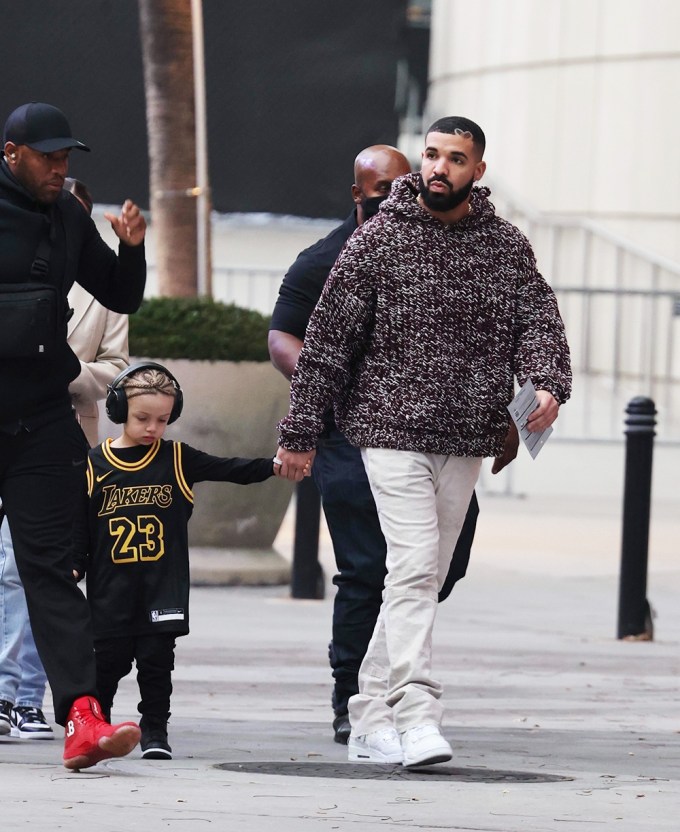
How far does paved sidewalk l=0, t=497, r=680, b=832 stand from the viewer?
4500mm

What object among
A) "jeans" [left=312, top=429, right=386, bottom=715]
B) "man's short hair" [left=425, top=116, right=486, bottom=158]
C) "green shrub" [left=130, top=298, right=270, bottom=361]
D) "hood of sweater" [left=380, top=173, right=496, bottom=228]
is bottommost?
"jeans" [left=312, top=429, right=386, bottom=715]

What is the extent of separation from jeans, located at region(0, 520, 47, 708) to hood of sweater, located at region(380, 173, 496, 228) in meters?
1.60

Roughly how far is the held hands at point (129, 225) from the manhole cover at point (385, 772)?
1.44m

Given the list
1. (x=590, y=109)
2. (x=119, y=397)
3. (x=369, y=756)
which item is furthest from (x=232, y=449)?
(x=590, y=109)

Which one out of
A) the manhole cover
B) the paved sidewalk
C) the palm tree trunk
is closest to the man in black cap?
the paved sidewalk

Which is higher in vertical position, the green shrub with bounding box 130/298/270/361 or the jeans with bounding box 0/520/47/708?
the green shrub with bounding box 130/298/270/361

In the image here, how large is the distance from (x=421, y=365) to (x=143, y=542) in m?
0.92

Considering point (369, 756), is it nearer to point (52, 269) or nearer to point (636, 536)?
point (52, 269)

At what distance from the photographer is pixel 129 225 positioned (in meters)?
5.22

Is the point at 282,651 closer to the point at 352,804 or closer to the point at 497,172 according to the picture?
the point at 352,804

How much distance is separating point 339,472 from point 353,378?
0.38m

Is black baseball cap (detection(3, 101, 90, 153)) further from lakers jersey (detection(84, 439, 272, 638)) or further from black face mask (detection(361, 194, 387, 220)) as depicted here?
black face mask (detection(361, 194, 387, 220))

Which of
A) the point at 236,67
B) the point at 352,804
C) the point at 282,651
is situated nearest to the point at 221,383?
the point at 282,651

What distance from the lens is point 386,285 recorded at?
540 centimetres
